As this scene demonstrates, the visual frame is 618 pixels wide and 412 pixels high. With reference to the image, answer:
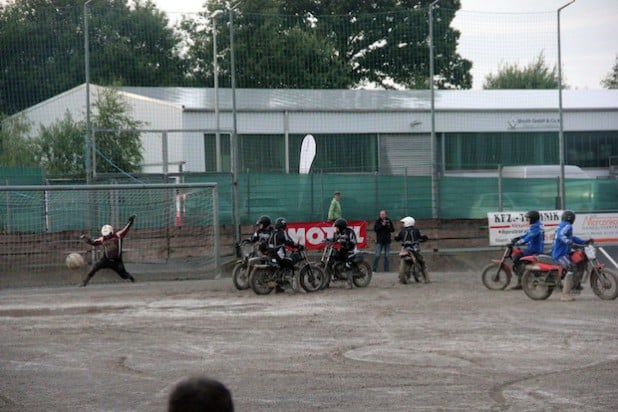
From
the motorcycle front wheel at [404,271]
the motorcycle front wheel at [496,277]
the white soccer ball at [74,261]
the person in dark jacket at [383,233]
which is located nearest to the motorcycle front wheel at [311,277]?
the motorcycle front wheel at [404,271]

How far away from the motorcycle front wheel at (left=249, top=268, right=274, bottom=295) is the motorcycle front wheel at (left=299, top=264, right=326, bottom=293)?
756 millimetres

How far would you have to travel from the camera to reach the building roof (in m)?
33.1

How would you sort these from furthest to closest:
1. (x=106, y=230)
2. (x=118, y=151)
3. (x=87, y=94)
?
(x=118, y=151)
(x=87, y=94)
(x=106, y=230)

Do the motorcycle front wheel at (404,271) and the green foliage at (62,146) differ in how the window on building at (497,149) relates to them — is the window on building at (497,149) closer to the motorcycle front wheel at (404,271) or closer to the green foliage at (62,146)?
the motorcycle front wheel at (404,271)

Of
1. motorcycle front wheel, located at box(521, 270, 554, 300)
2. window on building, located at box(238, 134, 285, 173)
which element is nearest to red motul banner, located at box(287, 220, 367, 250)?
window on building, located at box(238, 134, 285, 173)

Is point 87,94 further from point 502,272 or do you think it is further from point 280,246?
point 502,272

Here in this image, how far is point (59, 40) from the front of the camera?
26.4 m

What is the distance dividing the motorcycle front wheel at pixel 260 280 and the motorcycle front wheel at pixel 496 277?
430 cm

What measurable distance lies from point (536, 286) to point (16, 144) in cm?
1694

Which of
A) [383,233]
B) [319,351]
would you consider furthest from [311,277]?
[319,351]

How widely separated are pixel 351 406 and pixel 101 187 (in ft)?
53.5

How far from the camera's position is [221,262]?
1051 inches

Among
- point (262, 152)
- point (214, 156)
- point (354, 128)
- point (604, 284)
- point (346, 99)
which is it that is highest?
point (346, 99)

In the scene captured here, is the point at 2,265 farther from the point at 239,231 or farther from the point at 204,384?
the point at 204,384
